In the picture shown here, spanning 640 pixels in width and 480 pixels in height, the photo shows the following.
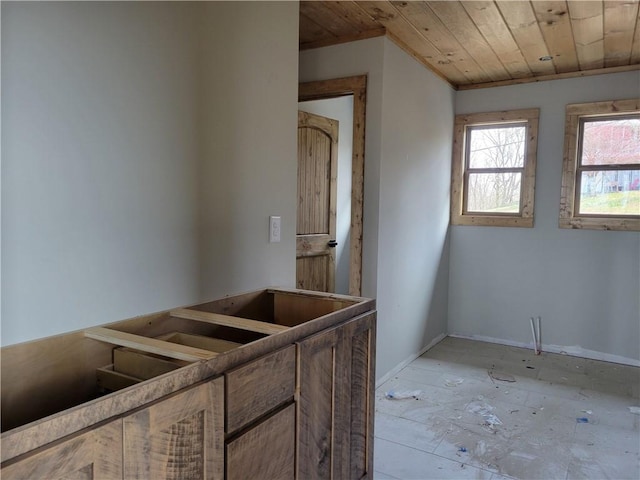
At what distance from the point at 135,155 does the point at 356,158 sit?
81.5 inches

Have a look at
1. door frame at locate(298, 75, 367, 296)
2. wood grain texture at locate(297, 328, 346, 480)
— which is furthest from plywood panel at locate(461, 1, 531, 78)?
wood grain texture at locate(297, 328, 346, 480)

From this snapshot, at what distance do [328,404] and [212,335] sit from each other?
490 millimetres

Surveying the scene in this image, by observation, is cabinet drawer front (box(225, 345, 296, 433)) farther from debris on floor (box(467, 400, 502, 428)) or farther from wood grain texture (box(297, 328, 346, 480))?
debris on floor (box(467, 400, 502, 428))

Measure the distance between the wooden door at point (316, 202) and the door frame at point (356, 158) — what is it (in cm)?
43

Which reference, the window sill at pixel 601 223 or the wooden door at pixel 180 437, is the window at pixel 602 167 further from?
the wooden door at pixel 180 437

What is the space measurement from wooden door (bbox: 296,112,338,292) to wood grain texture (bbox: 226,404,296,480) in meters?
2.40

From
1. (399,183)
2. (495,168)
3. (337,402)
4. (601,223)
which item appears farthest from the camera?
(495,168)

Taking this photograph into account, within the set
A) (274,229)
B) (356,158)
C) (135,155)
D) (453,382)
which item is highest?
(356,158)

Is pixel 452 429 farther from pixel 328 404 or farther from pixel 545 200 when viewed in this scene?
pixel 545 200

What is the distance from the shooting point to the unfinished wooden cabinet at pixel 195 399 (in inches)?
30.0

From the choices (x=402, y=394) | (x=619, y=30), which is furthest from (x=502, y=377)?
(x=619, y=30)

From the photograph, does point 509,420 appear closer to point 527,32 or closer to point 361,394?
point 361,394

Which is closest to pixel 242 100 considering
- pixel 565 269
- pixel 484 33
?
pixel 484 33

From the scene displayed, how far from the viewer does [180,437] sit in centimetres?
91
